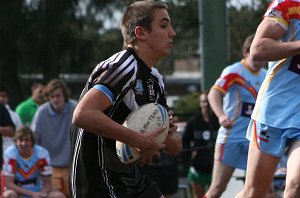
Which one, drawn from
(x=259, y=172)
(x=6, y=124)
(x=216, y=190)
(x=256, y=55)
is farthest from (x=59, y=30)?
(x=259, y=172)

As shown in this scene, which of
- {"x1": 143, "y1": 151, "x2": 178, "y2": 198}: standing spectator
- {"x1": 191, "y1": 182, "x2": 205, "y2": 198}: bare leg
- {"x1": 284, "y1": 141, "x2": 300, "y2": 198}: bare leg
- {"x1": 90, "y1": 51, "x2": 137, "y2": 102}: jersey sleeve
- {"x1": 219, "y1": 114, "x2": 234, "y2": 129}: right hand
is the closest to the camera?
{"x1": 90, "y1": 51, "x2": 137, "y2": 102}: jersey sleeve

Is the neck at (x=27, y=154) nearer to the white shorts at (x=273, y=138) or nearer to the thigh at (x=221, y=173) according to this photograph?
the thigh at (x=221, y=173)

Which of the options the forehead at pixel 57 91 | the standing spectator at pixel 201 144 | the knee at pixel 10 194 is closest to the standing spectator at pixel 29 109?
the forehead at pixel 57 91

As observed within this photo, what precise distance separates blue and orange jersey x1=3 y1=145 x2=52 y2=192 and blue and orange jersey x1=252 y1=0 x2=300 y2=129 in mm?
5166

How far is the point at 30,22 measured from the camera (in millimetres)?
22203

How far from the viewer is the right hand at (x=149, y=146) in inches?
201

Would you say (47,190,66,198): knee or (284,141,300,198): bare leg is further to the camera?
(47,190,66,198): knee

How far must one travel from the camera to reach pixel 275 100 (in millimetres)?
6234

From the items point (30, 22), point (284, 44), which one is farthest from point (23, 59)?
point (284, 44)

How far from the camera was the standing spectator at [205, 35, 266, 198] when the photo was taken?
9609 millimetres

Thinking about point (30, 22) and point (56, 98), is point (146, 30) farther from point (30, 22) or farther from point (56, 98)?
point (30, 22)

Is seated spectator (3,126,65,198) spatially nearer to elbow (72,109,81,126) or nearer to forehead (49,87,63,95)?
forehead (49,87,63,95)

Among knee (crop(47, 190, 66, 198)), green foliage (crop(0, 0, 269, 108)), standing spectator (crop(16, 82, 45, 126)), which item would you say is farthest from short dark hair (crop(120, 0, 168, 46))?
green foliage (crop(0, 0, 269, 108))

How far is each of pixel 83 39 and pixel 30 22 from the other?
2439 millimetres
